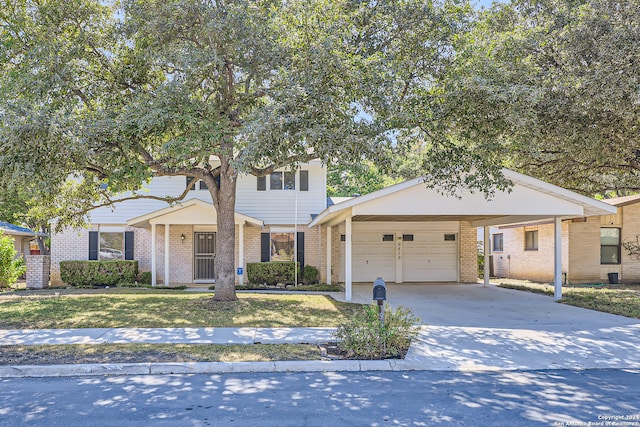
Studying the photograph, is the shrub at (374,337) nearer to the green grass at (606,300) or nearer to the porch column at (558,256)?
the green grass at (606,300)

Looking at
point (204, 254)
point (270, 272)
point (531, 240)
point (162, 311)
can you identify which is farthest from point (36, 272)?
point (531, 240)

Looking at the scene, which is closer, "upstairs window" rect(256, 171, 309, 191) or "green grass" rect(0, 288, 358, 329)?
"green grass" rect(0, 288, 358, 329)

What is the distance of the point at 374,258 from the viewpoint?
840 inches

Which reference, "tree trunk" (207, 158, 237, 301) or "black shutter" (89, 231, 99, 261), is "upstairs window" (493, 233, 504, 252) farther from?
"black shutter" (89, 231, 99, 261)

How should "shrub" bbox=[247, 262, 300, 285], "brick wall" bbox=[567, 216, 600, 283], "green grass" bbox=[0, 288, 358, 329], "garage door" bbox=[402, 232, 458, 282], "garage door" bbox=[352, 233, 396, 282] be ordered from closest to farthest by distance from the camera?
"green grass" bbox=[0, 288, 358, 329], "shrub" bbox=[247, 262, 300, 285], "garage door" bbox=[352, 233, 396, 282], "brick wall" bbox=[567, 216, 600, 283], "garage door" bbox=[402, 232, 458, 282]

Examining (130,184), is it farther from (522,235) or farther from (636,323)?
(522,235)

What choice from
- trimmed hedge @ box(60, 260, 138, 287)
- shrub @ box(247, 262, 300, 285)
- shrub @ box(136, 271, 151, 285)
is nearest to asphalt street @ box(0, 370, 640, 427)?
shrub @ box(247, 262, 300, 285)

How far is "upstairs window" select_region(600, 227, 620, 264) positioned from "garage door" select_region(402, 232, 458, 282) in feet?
20.7

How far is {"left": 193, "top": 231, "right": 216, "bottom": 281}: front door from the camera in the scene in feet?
68.3

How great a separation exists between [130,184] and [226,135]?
266 cm

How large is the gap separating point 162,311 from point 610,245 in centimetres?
1888

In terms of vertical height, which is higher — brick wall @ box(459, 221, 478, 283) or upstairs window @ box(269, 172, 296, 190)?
upstairs window @ box(269, 172, 296, 190)

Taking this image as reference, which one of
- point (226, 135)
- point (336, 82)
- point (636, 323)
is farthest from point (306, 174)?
point (636, 323)

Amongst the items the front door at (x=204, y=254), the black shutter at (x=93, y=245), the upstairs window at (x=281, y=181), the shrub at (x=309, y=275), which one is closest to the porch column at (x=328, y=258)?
the shrub at (x=309, y=275)
